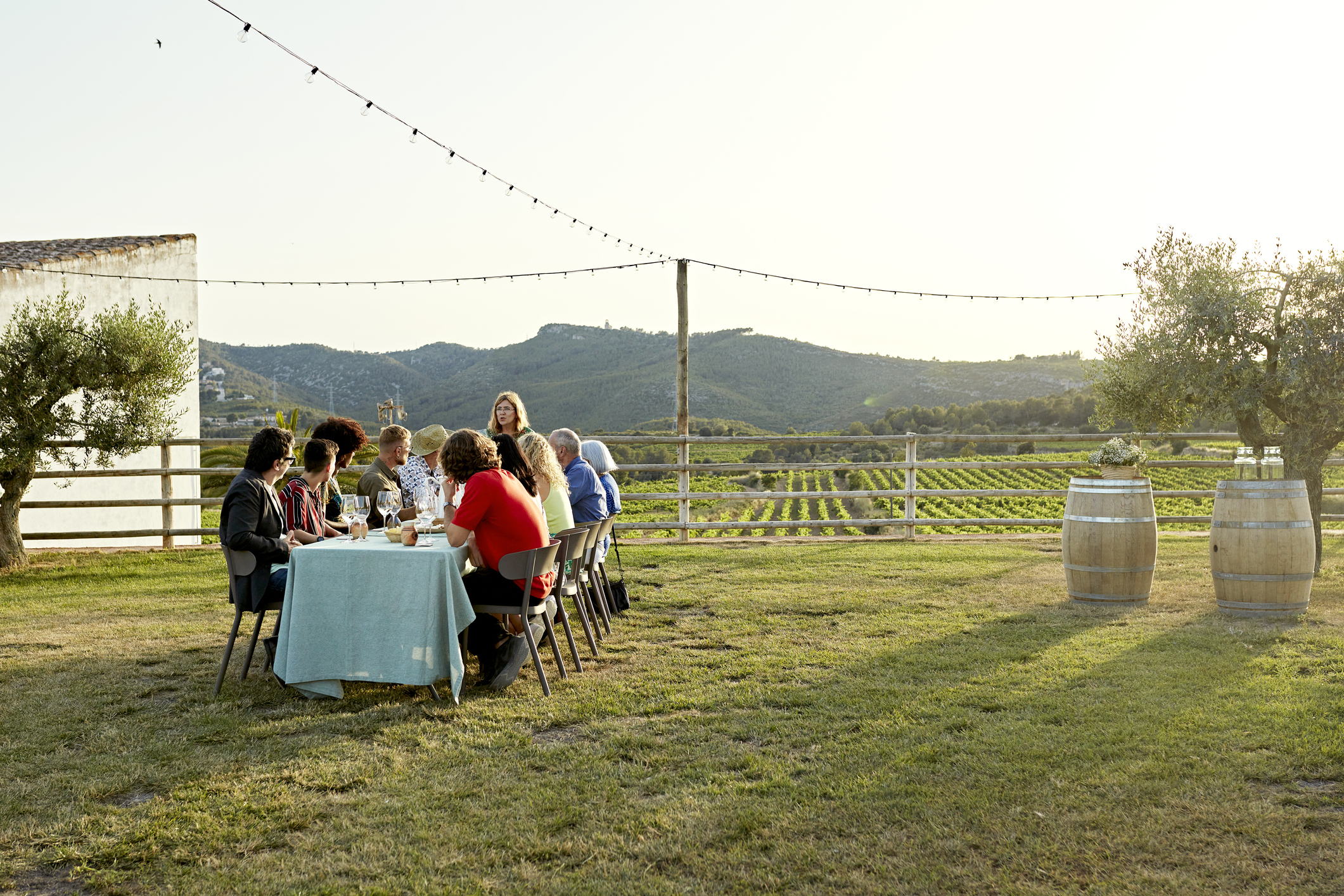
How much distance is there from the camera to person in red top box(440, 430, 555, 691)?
13.7 feet

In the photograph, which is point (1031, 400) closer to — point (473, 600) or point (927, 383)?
point (927, 383)

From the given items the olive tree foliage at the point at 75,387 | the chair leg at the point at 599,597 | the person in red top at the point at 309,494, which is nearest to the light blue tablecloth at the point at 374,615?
the person in red top at the point at 309,494

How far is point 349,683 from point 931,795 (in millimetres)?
2826

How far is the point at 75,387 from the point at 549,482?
5618 mm

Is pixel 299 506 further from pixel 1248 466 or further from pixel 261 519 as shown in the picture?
pixel 1248 466

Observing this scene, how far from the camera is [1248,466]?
5.98m

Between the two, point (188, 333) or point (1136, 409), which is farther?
point (188, 333)

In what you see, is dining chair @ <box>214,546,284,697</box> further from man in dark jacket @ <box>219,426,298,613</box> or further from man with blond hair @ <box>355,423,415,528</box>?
man with blond hair @ <box>355,423,415,528</box>

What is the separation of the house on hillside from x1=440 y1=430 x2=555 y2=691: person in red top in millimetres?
7339

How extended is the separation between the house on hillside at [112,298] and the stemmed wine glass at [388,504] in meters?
6.94

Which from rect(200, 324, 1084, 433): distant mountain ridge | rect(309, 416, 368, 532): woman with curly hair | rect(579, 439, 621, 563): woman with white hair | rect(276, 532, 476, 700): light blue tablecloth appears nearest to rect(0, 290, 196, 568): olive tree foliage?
rect(309, 416, 368, 532): woman with curly hair

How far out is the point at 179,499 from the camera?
31.0 feet

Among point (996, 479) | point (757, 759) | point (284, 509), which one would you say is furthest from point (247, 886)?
point (996, 479)

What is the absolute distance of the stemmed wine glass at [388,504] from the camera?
452cm
